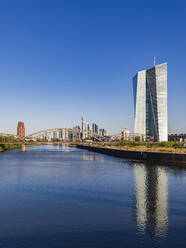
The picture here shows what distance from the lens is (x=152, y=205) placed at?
17.9 meters

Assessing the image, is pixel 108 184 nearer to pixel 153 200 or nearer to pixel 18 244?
pixel 153 200

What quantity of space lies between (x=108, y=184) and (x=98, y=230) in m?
12.6

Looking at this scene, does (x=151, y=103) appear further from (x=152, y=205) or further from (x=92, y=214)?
(x=92, y=214)

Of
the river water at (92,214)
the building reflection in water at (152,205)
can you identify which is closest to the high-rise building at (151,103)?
the building reflection in water at (152,205)

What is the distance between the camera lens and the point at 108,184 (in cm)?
2572

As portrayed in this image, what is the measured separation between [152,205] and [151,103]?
132 m

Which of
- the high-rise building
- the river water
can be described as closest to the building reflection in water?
the river water

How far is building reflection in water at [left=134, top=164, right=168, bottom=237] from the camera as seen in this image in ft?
44.8

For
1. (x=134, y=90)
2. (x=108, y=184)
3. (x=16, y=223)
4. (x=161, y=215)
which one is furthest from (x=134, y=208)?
(x=134, y=90)

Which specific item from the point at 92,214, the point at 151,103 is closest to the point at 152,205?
the point at 92,214

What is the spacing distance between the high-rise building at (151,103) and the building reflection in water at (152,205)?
11704 centimetres

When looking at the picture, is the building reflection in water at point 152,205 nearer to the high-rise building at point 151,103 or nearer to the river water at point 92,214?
the river water at point 92,214

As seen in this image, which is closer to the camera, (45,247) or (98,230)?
(45,247)

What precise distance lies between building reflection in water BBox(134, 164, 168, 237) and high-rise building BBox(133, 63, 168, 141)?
384 feet
